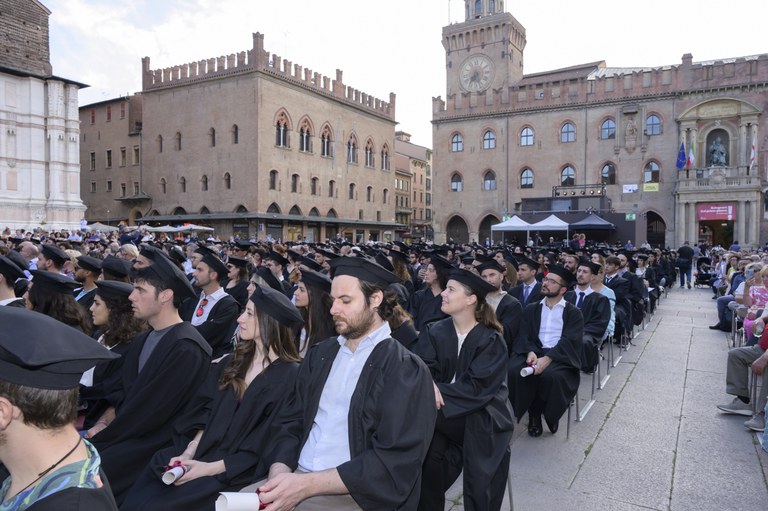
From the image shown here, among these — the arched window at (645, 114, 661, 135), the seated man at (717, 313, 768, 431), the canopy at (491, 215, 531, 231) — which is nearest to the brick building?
the canopy at (491, 215, 531, 231)

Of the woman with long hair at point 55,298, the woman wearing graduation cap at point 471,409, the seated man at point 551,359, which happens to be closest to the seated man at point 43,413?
the woman wearing graduation cap at point 471,409

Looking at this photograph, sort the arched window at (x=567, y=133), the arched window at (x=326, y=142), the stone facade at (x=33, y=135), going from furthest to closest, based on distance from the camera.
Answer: the arched window at (x=326, y=142), the arched window at (x=567, y=133), the stone facade at (x=33, y=135)

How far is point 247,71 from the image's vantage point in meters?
37.8

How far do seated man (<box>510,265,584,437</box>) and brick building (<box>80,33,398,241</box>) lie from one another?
32782mm

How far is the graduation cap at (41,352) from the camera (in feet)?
5.19

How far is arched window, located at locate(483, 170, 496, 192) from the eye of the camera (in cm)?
4664

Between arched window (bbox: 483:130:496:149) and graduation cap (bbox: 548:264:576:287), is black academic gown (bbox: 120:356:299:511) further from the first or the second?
arched window (bbox: 483:130:496:149)

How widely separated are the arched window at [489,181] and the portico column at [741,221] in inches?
722

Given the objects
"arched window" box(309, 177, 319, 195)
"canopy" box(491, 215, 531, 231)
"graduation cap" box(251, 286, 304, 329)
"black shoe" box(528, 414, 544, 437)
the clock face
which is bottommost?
"black shoe" box(528, 414, 544, 437)

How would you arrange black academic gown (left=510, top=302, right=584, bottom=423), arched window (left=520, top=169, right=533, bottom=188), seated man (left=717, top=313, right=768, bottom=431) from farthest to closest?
arched window (left=520, top=169, right=533, bottom=188)
seated man (left=717, top=313, right=768, bottom=431)
black academic gown (left=510, top=302, right=584, bottom=423)

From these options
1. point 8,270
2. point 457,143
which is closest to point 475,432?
point 8,270

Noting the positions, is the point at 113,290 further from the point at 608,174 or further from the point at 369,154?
the point at 369,154

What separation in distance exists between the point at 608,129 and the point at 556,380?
4209 cm

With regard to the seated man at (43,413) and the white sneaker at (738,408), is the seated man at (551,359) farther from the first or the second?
the seated man at (43,413)
